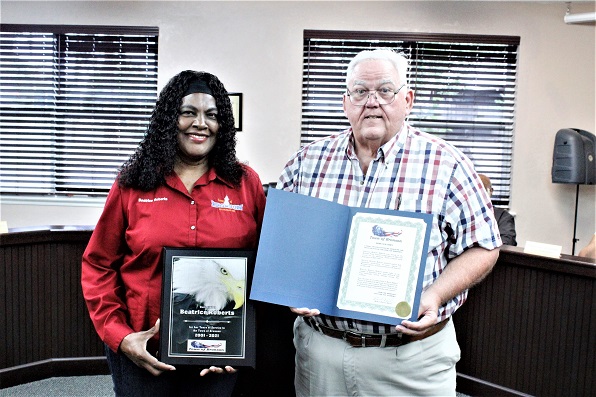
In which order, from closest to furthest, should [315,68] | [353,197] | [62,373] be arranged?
1. [353,197]
2. [62,373]
3. [315,68]

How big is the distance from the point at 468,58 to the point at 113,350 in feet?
13.0

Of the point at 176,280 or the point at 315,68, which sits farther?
the point at 315,68

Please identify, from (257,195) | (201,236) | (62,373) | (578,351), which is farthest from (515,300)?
(62,373)

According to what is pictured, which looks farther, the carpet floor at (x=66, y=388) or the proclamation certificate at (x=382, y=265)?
the carpet floor at (x=66, y=388)

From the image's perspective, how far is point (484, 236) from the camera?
4.37 feet

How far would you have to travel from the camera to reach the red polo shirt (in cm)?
133

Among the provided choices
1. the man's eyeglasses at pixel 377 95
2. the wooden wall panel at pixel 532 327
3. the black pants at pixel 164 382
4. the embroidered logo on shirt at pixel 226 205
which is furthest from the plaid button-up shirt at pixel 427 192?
the wooden wall panel at pixel 532 327

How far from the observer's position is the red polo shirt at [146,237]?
1328mm

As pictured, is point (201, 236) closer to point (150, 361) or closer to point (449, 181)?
point (150, 361)

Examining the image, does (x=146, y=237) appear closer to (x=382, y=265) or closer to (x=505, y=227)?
(x=382, y=265)

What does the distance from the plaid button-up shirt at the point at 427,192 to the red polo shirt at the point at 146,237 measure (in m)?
0.27

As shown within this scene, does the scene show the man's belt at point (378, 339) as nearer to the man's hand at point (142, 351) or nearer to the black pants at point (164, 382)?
the black pants at point (164, 382)

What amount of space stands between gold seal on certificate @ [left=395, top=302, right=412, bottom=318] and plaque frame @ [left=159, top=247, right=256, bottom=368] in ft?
1.24

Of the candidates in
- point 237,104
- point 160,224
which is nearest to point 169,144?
point 160,224
